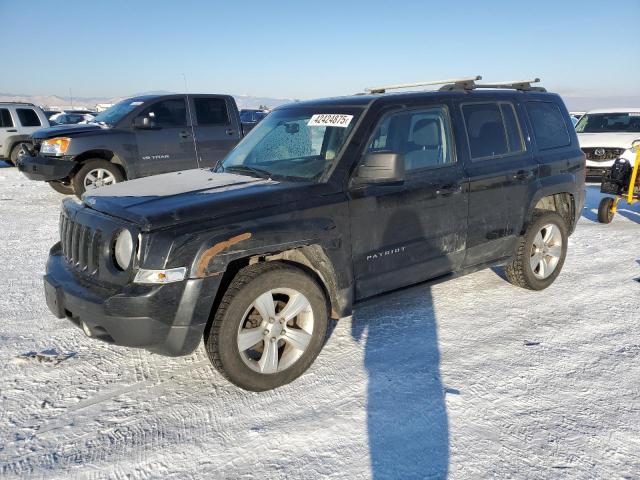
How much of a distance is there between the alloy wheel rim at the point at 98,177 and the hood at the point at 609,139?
9720 millimetres

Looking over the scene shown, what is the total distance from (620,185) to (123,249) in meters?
7.67

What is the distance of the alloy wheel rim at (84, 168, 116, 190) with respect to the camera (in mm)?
8945

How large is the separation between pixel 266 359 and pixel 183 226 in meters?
1.00

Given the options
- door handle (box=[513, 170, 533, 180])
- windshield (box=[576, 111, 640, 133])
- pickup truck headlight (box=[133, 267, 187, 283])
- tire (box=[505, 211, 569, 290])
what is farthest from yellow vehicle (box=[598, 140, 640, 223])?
pickup truck headlight (box=[133, 267, 187, 283])

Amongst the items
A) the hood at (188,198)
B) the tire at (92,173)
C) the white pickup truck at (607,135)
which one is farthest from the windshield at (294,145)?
the white pickup truck at (607,135)

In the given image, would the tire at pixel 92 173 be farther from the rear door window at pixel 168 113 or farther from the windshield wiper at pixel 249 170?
the windshield wiper at pixel 249 170

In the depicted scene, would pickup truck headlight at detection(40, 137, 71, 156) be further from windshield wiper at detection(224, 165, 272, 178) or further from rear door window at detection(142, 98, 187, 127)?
windshield wiper at detection(224, 165, 272, 178)

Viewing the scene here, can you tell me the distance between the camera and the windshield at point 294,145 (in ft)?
11.9

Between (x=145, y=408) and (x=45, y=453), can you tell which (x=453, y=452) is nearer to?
(x=145, y=408)

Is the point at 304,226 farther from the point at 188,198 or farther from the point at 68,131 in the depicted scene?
the point at 68,131

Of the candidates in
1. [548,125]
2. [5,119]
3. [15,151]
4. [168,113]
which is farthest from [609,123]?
[5,119]

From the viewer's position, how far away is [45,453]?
2660 millimetres

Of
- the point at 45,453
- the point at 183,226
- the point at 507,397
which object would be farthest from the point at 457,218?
A: the point at 45,453

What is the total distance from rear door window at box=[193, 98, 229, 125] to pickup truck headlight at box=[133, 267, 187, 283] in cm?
751
